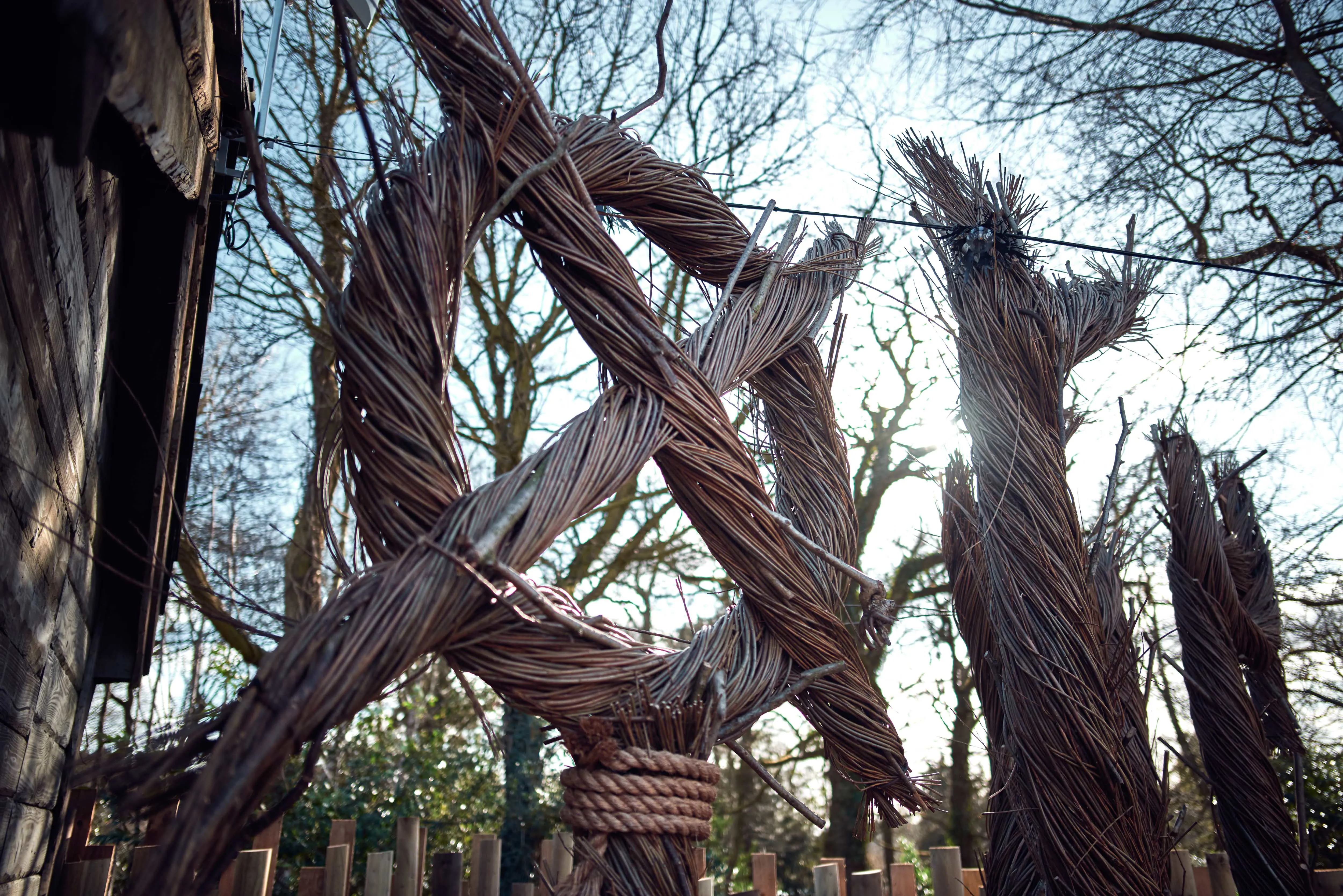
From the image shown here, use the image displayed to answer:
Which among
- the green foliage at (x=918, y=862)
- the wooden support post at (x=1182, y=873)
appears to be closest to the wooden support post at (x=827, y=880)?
the wooden support post at (x=1182, y=873)

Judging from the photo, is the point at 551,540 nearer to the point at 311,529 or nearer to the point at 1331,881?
the point at 1331,881

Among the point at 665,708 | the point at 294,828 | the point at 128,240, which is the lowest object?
the point at 294,828

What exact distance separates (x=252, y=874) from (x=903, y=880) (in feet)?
6.91

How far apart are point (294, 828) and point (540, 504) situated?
561cm

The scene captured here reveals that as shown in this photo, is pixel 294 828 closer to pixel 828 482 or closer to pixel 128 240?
pixel 128 240

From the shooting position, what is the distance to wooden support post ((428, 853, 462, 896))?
3148mm

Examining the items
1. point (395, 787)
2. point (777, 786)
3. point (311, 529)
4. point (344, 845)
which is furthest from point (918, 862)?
point (777, 786)

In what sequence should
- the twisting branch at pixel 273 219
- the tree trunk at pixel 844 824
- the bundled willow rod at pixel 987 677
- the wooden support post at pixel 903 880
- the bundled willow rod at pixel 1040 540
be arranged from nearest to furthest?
the twisting branch at pixel 273 219, the bundled willow rod at pixel 1040 540, the bundled willow rod at pixel 987 677, the wooden support post at pixel 903 880, the tree trunk at pixel 844 824

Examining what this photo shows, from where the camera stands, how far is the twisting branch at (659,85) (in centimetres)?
138

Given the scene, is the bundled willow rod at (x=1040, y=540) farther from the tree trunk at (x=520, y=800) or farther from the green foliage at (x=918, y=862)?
the green foliage at (x=918, y=862)

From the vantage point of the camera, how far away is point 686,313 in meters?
1.65

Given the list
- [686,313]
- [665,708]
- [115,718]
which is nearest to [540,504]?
[665,708]

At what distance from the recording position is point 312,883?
10.5 ft

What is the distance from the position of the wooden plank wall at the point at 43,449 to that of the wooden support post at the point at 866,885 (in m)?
2.15
